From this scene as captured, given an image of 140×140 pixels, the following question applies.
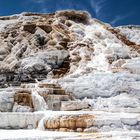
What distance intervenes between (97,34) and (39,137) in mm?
18573

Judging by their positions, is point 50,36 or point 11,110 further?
point 50,36

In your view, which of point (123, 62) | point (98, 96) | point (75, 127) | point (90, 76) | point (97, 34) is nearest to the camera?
point (75, 127)

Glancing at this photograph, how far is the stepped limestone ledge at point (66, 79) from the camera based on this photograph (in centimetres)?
1403

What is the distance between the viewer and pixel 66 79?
67.2ft

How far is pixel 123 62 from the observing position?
77.4 feet

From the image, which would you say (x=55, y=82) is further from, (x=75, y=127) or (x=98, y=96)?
(x=75, y=127)

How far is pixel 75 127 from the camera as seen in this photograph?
554 inches

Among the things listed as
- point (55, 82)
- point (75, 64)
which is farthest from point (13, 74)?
point (55, 82)

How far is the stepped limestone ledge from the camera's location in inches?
552

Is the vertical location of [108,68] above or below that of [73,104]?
above

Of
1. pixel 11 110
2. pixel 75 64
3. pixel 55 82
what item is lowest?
pixel 11 110

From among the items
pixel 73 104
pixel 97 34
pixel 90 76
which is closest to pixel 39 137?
pixel 73 104

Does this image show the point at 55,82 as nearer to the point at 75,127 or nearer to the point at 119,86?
the point at 119,86

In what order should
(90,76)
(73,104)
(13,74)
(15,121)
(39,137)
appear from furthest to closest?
(13,74)
(90,76)
(73,104)
(15,121)
(39,137)
